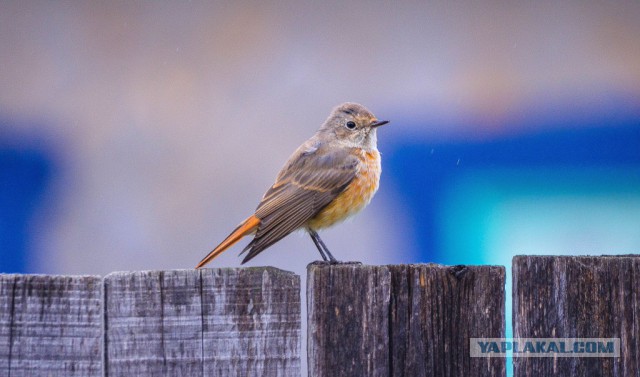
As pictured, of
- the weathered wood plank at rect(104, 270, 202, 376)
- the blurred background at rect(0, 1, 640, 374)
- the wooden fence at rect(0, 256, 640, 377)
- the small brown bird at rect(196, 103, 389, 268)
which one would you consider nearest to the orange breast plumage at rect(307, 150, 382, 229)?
the small brown bird at rect(196, 103, 389, 268)

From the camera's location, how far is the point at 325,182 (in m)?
5.45

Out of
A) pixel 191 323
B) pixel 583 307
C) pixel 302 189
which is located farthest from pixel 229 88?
pixel 583 307

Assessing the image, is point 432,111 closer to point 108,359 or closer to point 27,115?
point 27,115

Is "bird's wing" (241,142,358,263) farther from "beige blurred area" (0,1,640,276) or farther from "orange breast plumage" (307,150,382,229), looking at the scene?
"beige blurred area" (0,1,640,276)

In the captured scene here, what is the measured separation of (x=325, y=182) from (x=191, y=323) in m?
2.49

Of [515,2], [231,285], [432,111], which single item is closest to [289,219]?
[231,285]

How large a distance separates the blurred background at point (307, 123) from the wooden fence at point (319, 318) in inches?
150

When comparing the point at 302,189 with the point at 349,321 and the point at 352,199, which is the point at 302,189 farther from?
the point at 349,321

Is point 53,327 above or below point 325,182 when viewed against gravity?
below

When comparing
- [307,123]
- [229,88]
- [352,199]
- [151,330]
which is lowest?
[151,330]

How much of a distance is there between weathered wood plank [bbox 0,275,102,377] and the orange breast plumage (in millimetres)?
2505

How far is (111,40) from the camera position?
23.4 feet

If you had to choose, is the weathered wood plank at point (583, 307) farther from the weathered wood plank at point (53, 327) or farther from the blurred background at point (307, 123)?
the blurred background at point (307, 123)

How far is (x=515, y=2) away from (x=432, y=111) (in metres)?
1.06
